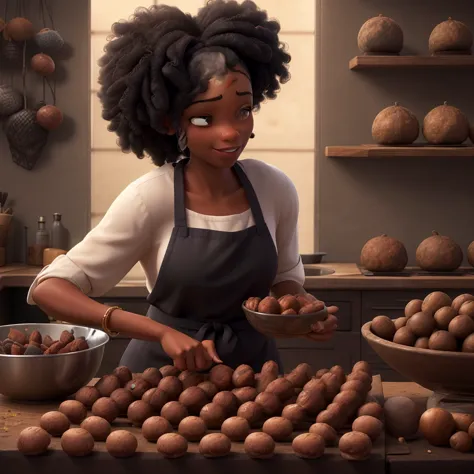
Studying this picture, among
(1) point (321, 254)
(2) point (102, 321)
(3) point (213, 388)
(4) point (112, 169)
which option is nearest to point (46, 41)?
(4) point (112, 169)

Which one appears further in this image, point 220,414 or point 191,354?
point 191,354

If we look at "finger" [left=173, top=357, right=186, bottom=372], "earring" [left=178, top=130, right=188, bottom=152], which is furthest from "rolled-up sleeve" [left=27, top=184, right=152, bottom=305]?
"finger" [left=173, top=357, right=186, bottom=372]

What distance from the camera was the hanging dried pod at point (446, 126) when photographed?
12.2 feet

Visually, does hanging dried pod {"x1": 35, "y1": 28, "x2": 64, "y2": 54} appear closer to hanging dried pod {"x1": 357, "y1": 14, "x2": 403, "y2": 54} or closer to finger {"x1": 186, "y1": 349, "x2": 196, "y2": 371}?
hanging dried pod {"x1": 357, "y1": 14, "x2": 403, "y2": 54}

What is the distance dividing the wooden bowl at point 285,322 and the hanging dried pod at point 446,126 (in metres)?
2.27

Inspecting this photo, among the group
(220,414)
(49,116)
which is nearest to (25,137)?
(49,116)

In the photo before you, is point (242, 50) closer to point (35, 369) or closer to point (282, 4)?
point (35, 369)

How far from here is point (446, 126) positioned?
3729 mm

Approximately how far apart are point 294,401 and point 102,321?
0.45 m

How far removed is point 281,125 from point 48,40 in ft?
3.74

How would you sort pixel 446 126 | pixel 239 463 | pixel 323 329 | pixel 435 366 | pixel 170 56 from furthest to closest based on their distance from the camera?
pixel 446 126, pixel 170 56, pixel 323 329, pixel 435 366, pixel 239 463

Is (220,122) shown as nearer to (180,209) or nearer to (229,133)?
(229,133)

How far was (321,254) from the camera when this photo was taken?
13.0 feet

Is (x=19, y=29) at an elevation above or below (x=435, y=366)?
above
